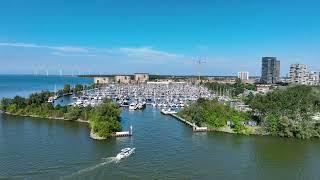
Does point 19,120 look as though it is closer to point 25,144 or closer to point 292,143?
point 25,144

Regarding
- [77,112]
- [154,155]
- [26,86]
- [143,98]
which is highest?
[77,112]

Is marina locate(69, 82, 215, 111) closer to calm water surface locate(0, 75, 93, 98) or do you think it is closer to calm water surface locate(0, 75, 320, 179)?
calm water surface locate(0, 75, 320, 179)

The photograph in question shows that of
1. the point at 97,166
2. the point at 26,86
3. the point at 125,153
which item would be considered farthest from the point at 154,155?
the point at 26,86

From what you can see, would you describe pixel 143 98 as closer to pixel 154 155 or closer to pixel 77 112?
pixel 77 112

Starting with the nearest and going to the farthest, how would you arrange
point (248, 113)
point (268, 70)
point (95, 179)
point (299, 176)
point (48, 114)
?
point (95, 179) < point (299, 176) < point (248, 113) < point (48, 114) < point (268, 70)

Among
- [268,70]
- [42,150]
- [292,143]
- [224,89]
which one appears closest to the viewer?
[42,150]

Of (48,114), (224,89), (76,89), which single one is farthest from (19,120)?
(224,89)

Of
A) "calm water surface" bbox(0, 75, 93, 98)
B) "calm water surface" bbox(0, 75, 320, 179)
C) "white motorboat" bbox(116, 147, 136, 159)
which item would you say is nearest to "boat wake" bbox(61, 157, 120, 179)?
"calm water surface" bbox(0, 75, 320, 179)

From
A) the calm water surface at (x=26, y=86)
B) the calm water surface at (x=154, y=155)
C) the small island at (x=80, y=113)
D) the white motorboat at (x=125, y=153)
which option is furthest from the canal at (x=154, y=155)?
the calm water surface at (x=26, y=86)
